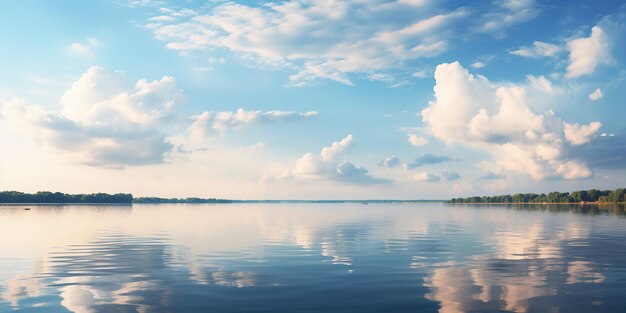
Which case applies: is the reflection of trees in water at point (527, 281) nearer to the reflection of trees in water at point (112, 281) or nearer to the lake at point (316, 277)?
the lake at point (316, 277)

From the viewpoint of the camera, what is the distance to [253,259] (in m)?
45.5

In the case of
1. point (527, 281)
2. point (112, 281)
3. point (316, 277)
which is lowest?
point (112, 281)

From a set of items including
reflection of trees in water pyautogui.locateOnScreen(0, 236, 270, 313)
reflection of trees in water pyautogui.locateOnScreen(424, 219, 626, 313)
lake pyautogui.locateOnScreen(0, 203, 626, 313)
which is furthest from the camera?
reflection of trees in water pyautogui.locateOnScreen(0, 236, 270, 313)

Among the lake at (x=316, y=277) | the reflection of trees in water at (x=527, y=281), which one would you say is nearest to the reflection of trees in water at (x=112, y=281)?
the lake at (x=316, y=277)

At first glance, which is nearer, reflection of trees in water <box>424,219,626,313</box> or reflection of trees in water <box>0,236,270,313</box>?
reflection of trees in water <box>424,219,626,313</box>

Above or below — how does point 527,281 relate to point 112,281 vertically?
above

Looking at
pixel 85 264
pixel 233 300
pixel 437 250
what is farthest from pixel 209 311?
pixel 437 250

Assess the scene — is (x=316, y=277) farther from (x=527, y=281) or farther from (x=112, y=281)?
(x=527, y=281)

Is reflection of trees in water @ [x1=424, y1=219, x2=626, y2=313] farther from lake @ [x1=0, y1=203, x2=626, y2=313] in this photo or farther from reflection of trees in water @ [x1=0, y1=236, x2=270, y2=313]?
reflection of trees in water @ [x1=0, y1=236, x2=270, y2=313]

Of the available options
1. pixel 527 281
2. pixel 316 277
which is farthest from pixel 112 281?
pixel 527 281

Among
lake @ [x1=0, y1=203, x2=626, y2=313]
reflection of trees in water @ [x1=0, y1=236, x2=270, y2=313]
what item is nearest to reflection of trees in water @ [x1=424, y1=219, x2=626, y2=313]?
lake @ [x1=0, y1=203, x2=626, y2=313]

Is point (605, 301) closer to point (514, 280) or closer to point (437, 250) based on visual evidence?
point (514, 280)

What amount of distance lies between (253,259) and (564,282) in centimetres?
2729

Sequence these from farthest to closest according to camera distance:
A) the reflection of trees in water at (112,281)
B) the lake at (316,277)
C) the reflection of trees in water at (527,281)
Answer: the reflection of trees in water at (112,281) < the lake at (316,277) < the reflection of trees in water at (527,281)
